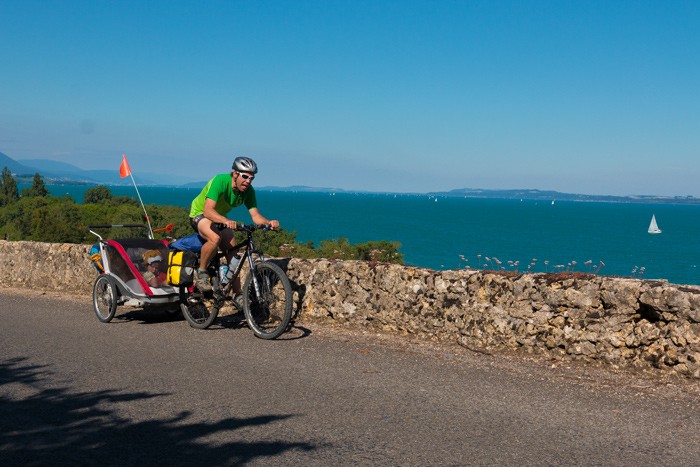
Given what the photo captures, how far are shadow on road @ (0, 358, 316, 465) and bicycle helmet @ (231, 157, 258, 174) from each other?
3.21 meters

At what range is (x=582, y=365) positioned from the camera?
20.5 ft

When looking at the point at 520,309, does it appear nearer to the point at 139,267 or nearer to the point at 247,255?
the point at 247,255

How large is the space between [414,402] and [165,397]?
192 centimetres

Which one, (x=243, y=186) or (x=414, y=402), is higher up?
(x=243, y=186)

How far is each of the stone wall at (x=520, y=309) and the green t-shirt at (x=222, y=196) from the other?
1.12m

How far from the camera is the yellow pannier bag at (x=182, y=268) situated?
8.41 m

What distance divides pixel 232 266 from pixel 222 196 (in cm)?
88

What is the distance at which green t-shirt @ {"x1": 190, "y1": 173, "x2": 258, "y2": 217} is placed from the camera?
779 cm

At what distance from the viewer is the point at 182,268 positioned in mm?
8453

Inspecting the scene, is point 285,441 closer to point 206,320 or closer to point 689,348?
point 689,348

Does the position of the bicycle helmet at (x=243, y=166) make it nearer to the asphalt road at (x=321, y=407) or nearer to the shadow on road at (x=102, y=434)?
the asphalt road at (x=321, y=407)

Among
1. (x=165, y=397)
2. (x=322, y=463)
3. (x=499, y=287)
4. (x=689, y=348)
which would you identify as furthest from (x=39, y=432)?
(x=689, y=348)

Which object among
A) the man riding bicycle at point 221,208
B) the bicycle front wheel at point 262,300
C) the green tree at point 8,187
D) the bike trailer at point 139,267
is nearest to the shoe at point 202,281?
the man riding bicycle at point 221,208

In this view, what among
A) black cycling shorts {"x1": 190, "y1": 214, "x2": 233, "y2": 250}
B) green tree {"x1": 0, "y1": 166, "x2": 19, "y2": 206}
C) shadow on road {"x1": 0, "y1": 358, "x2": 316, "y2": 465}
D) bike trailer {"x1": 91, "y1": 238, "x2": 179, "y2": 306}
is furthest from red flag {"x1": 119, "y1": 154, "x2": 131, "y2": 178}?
green tree {"x1": 0, "y1": 166, "x2": 19, "y2": 206}
